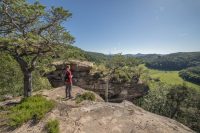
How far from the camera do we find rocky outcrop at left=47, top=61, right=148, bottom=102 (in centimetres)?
4962

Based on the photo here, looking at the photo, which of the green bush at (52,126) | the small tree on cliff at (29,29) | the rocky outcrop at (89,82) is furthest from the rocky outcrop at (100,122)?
the rocky outcrop at (89,82)

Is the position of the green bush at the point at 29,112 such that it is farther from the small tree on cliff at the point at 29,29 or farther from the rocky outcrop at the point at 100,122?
the small tree on cliff at the point at 29,29

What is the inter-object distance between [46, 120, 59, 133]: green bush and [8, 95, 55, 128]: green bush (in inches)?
41.2

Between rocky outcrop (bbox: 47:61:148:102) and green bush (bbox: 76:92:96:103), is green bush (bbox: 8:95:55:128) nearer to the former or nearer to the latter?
green bush (bbox: 76:92:96:103)

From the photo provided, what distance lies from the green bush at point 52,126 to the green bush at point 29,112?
3.43ft

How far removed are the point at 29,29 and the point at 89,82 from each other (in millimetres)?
37563

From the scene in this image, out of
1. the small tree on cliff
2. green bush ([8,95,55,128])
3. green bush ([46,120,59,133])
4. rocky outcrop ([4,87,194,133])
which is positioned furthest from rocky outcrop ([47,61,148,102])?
green bush ([46,120,59,133])

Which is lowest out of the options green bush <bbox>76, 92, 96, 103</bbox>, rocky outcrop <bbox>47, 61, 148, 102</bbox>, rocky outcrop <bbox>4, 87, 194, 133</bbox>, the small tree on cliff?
rocky outcrop <bbox>47, 61, 148, 102</bbox>

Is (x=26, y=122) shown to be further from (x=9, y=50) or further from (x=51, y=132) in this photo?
(x=9, y=50)

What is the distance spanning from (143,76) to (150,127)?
54.7m

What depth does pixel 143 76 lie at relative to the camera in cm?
A: 6431

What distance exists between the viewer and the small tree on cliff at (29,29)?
12663 mm

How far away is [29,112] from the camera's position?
11422 mm

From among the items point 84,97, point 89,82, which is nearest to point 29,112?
point 84,97
